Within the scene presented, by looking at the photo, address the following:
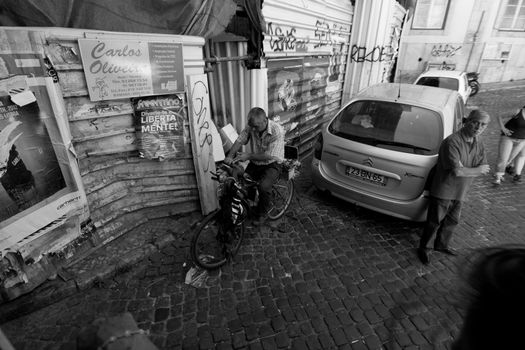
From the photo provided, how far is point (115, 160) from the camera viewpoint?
3.50m

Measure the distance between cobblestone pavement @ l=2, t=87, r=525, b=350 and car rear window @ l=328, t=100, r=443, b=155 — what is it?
4.22 ft

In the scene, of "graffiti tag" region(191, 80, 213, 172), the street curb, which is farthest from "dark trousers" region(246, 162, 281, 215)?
the street curb

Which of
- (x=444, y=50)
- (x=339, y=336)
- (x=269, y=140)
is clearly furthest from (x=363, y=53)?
(x=444, y=50)

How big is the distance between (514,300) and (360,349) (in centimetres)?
201

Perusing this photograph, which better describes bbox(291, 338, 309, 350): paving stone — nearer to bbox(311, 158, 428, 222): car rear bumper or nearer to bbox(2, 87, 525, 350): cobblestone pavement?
bbox(2, 87, 525, 350): cobblestone pavement

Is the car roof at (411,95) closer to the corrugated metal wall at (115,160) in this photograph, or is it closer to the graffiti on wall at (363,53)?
the corrugated metal wall at (115,160)

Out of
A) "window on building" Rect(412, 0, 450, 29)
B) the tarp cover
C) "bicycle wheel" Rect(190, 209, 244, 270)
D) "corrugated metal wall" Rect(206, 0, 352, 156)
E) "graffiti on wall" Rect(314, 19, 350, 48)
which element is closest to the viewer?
the tarp cover

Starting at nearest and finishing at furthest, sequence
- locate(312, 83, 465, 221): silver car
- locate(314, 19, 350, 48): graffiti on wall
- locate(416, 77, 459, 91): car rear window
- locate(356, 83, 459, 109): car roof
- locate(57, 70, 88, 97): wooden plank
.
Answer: locate(57, 70, 88, 97): wooden plank < locate(312, 83, 465, 221): silver car < locate(356, 83, 459, 109): car roof < locate(314, 19, 350, 48): graffiti on wall < locate(416, 77, 459, 91): car rear window

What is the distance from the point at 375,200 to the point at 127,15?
3.75m

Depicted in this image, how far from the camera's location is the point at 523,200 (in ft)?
16.6

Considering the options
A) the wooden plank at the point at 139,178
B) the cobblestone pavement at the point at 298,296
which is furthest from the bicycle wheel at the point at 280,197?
the wooden plank at the point at 139,178

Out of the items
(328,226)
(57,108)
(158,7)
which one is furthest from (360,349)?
(158,7)

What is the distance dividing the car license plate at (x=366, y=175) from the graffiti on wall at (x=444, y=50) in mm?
19572

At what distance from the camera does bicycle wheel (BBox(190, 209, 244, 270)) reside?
3.25 metres
